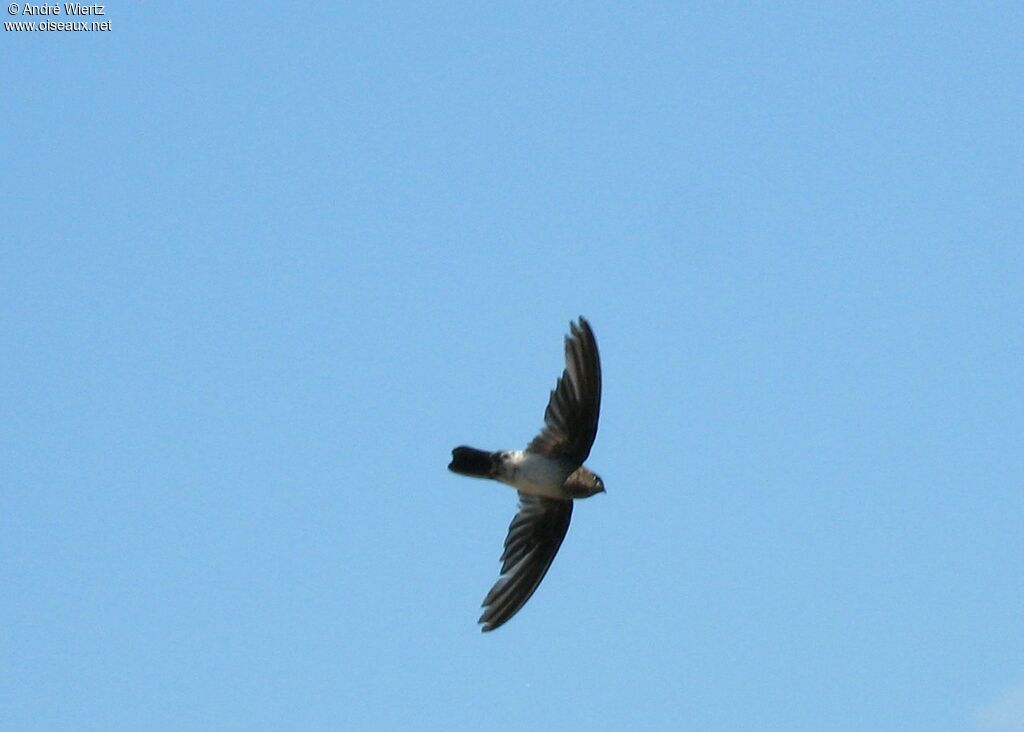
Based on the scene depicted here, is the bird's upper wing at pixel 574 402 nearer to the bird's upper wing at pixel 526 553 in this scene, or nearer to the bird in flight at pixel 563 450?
the bird in flight at pixel 563 450

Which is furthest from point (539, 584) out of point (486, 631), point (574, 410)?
point (574, 410)

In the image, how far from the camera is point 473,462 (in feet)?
39.9

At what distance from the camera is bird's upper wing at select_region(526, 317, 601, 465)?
12.4m

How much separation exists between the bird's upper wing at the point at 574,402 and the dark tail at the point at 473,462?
1.00 feet

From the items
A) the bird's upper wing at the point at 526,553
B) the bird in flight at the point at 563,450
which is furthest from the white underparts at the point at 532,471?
the bird's upper wing at the point at 526,553

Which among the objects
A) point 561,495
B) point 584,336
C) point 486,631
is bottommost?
point 486,631

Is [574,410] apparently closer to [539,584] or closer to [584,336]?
[584,336]

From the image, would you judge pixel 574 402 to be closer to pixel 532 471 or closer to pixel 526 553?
pixel 532 471

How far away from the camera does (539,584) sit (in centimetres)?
1288

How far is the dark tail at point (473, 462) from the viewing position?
12.1m

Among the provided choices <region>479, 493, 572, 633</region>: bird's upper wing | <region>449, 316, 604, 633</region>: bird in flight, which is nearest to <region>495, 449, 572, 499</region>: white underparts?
<region>449, 316, 604, 633</region>: bird in flight

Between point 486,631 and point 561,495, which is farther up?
point 561,495

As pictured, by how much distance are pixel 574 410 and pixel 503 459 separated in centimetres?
55

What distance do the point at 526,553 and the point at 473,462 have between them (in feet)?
3.51
